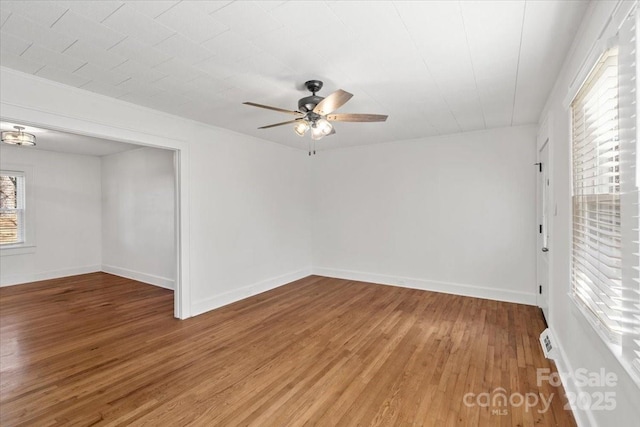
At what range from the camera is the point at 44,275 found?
5863mm

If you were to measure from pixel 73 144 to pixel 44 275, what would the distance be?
271 cm

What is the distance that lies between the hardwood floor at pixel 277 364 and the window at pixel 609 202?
95 centimetres

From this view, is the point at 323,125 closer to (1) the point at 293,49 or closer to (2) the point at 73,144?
(1) the point at 293,49

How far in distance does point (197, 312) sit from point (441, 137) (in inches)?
177

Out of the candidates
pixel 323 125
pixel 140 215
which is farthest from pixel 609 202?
pixel 140 215

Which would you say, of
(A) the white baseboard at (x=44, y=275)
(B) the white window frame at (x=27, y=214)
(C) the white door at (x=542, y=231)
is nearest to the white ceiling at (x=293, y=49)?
(C) the white door at (x=542, y=231)

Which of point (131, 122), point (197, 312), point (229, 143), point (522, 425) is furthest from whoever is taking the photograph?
point (229, 143)

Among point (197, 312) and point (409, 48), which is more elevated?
point (409, 48)

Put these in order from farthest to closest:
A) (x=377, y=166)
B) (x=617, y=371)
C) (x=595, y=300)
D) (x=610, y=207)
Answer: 1. (x=377, y=166)
2. (x=595, y=300)
3. (x=610, y=207)
4. (x=617, y=371)

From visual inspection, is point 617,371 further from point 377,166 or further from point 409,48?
point 377,166

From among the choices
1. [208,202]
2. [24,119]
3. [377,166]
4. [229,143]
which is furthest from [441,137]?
[24,119]

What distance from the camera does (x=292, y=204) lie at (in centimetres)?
578

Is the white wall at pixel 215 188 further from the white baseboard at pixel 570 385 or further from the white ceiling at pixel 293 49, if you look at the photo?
the white baseboard at pixel 570 385

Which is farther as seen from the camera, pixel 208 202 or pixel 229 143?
pixel 229 143
